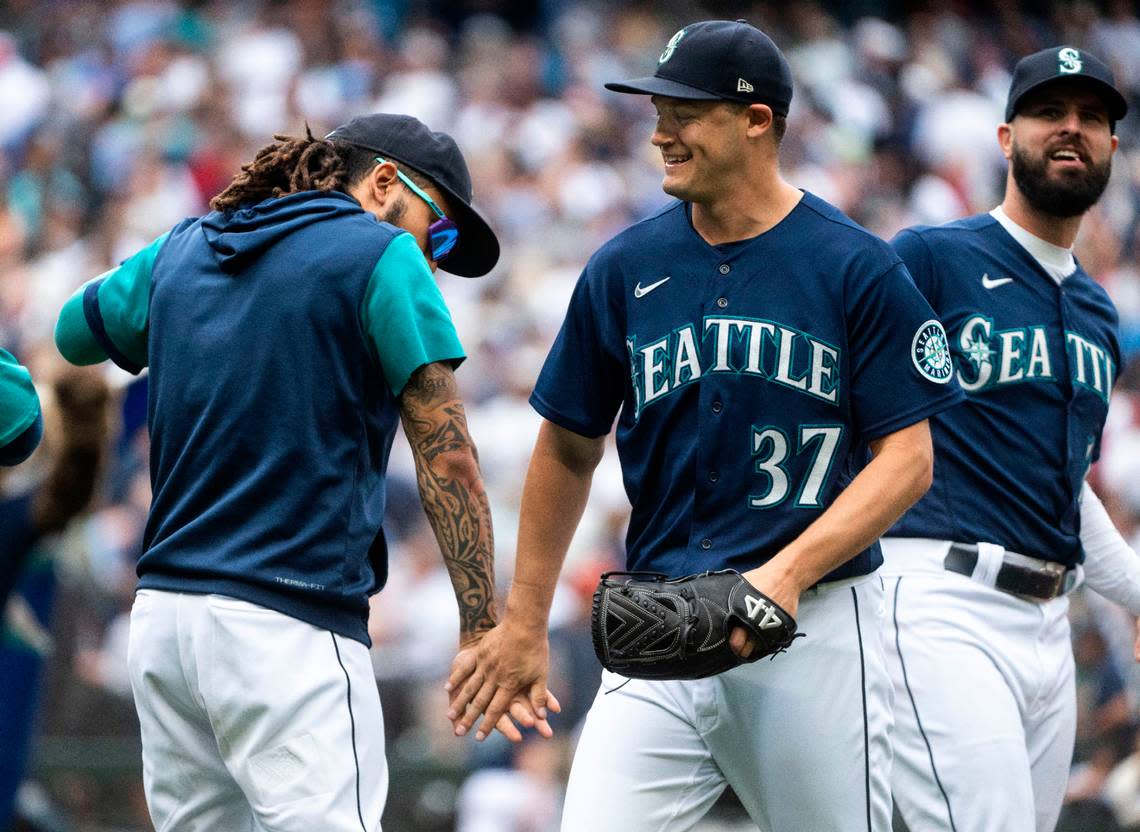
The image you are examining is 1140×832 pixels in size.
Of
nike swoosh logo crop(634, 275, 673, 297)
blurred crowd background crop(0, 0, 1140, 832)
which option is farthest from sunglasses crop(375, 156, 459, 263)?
blurred crowd background crop(0, 0, 1140, 832)

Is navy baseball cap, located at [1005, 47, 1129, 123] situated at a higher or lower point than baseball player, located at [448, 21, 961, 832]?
higher

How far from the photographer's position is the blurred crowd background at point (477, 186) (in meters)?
8.57

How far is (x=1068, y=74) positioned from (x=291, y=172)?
7.38 feet

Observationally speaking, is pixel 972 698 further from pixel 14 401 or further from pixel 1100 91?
pixel 14 401

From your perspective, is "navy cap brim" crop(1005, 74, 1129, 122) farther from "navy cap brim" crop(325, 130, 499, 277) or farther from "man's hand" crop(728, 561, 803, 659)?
"man's hand" crop(728, 561, 803, 659)

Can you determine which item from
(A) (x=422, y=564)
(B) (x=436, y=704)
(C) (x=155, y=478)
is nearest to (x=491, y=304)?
(A) (x=422, y=564)

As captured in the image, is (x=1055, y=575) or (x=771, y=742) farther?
(x=1055, y=575)

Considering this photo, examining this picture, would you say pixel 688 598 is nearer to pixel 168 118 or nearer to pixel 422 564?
pixel 422 564

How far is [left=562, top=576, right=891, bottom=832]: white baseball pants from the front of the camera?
3.84 meters

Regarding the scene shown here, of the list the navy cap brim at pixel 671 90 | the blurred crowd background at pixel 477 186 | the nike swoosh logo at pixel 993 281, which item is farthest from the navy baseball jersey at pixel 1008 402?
the blurred crowd background at pixel 477 186

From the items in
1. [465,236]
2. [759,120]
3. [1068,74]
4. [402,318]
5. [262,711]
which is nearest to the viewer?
[262,711]

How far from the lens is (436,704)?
28.9ft

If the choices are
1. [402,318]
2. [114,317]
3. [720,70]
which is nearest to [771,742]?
[402,318]

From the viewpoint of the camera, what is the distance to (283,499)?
3.64 meters
